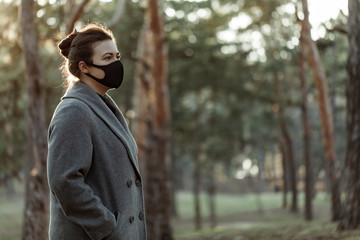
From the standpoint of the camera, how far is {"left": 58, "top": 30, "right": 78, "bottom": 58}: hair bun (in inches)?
132

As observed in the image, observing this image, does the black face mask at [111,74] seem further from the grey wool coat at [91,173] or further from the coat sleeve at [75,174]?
the coat sleeve at [75,174]

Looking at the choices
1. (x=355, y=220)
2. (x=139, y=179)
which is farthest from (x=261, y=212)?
(x=139, y=179)

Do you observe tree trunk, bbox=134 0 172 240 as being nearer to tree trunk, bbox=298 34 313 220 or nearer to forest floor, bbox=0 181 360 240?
forest floor, bbox=0 181 360 240

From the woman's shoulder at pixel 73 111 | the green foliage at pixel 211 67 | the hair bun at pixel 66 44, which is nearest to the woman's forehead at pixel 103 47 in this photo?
the hair bun at pixel 66 44

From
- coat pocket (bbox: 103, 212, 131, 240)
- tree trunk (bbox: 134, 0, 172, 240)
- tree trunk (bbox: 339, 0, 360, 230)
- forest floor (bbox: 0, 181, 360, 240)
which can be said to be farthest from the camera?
forest floor (bbox: 0, 181, 360, 240)

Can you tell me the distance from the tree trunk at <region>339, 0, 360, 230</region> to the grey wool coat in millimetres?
6676

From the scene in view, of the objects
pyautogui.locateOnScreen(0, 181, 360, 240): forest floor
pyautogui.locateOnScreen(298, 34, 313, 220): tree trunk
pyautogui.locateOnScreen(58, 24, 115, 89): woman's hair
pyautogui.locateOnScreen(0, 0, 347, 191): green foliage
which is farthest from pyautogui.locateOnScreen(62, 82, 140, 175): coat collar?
pyautogui.locateOnScreen(298, 34, 313, 220): tree trunk

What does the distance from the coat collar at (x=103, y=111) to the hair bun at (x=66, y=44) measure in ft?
0.70

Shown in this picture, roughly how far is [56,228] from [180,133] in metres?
27.5

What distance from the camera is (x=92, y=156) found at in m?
3.12

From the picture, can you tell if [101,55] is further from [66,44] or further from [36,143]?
[36,143]

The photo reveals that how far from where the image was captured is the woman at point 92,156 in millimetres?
2994

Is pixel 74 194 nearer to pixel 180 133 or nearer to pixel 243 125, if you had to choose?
pixel 180 133

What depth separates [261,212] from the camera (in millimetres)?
34000
